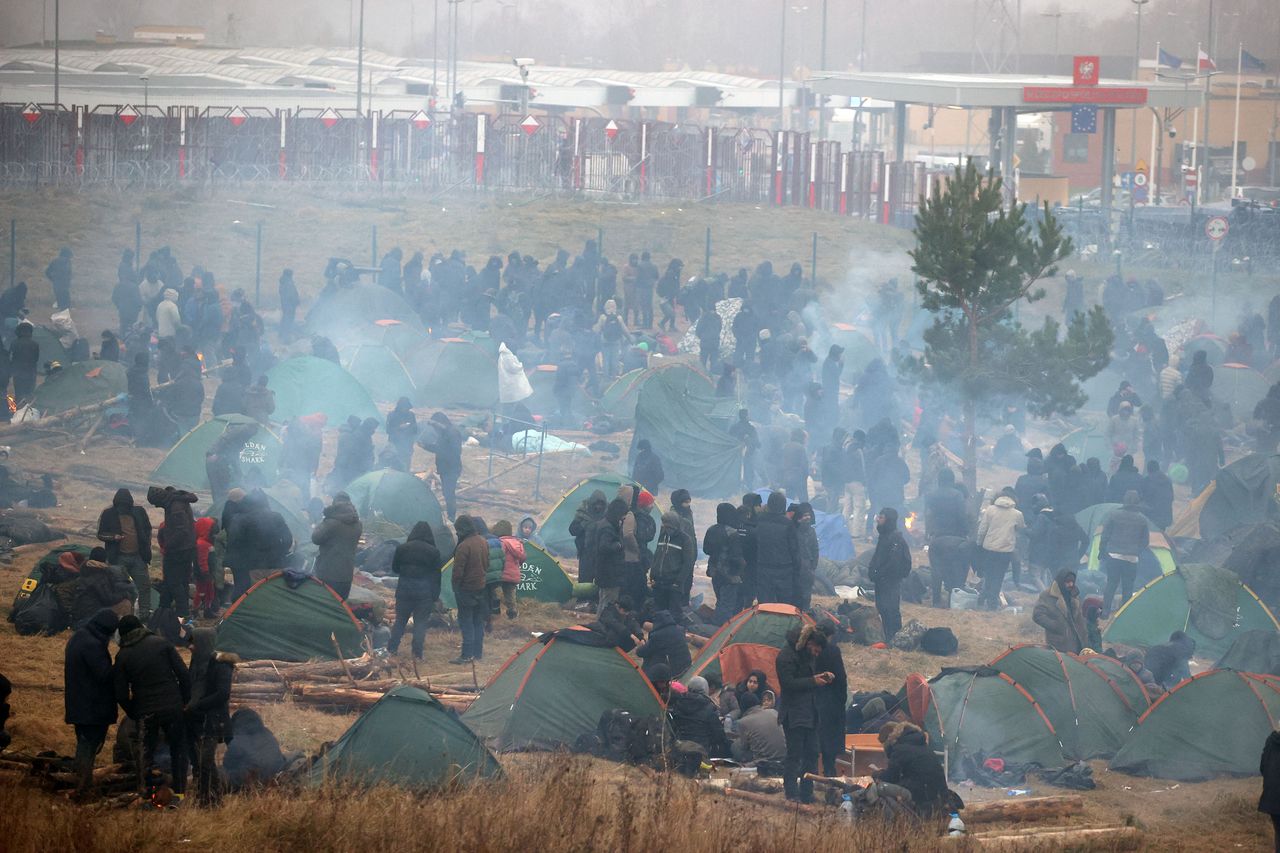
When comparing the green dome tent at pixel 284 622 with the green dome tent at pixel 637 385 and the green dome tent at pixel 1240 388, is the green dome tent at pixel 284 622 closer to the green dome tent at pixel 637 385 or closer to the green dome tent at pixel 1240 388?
the green dome tent at pixel 637 385

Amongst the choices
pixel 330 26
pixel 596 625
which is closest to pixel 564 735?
pixel 596 625

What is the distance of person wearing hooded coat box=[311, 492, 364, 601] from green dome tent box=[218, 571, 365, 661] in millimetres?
383

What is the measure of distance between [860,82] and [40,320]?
75.4 feet

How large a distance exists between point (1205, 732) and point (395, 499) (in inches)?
340

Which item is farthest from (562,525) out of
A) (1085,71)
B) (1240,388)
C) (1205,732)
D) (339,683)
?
(1085,71)

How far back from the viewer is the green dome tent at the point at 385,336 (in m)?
24.2

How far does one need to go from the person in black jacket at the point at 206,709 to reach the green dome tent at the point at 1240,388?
63.9 feet

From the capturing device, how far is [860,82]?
41531 mm

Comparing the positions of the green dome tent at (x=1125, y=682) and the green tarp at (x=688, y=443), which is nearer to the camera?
the green dome tent at (x=1125, y=682)

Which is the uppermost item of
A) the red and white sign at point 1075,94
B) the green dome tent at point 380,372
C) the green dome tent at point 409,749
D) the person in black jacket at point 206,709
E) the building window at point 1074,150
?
the building window at point 1074,150

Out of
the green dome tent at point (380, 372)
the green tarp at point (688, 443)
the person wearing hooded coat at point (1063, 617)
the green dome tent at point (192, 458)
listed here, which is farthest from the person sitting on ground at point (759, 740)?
the green dome tent at point (380, 372)

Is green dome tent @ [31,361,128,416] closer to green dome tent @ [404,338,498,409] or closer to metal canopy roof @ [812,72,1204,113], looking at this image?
green dome tent @ [404,338,498,409]

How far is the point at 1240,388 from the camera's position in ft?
82.0

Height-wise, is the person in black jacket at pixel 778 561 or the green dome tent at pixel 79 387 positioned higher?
the green dome tent at pixel 79 387
